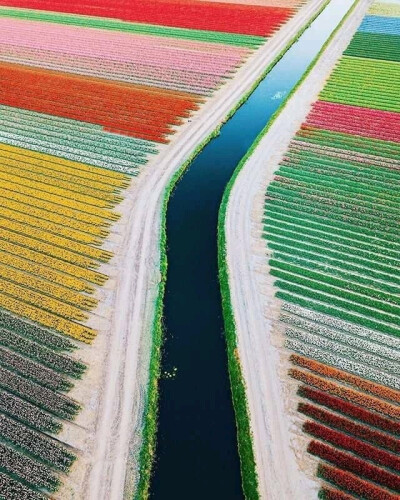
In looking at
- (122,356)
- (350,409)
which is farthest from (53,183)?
(350,409)

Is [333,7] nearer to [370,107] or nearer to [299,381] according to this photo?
[370,107]

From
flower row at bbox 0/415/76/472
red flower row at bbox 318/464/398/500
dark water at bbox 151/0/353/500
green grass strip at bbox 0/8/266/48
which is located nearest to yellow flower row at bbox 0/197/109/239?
dark water at bbox 151/0/353/500

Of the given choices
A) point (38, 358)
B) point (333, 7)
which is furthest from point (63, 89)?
point (333, 7)

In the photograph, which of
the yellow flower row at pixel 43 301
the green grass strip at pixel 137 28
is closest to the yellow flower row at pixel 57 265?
the yellow flower row at pixel 43 301

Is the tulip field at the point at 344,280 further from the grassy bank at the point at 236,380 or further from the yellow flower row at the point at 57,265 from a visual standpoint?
the yellow flower row at the point at 57,265

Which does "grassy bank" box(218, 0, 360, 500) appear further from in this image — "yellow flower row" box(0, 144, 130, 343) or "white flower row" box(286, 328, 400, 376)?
"yellow flower row" box(0, 144, 130, 343)
